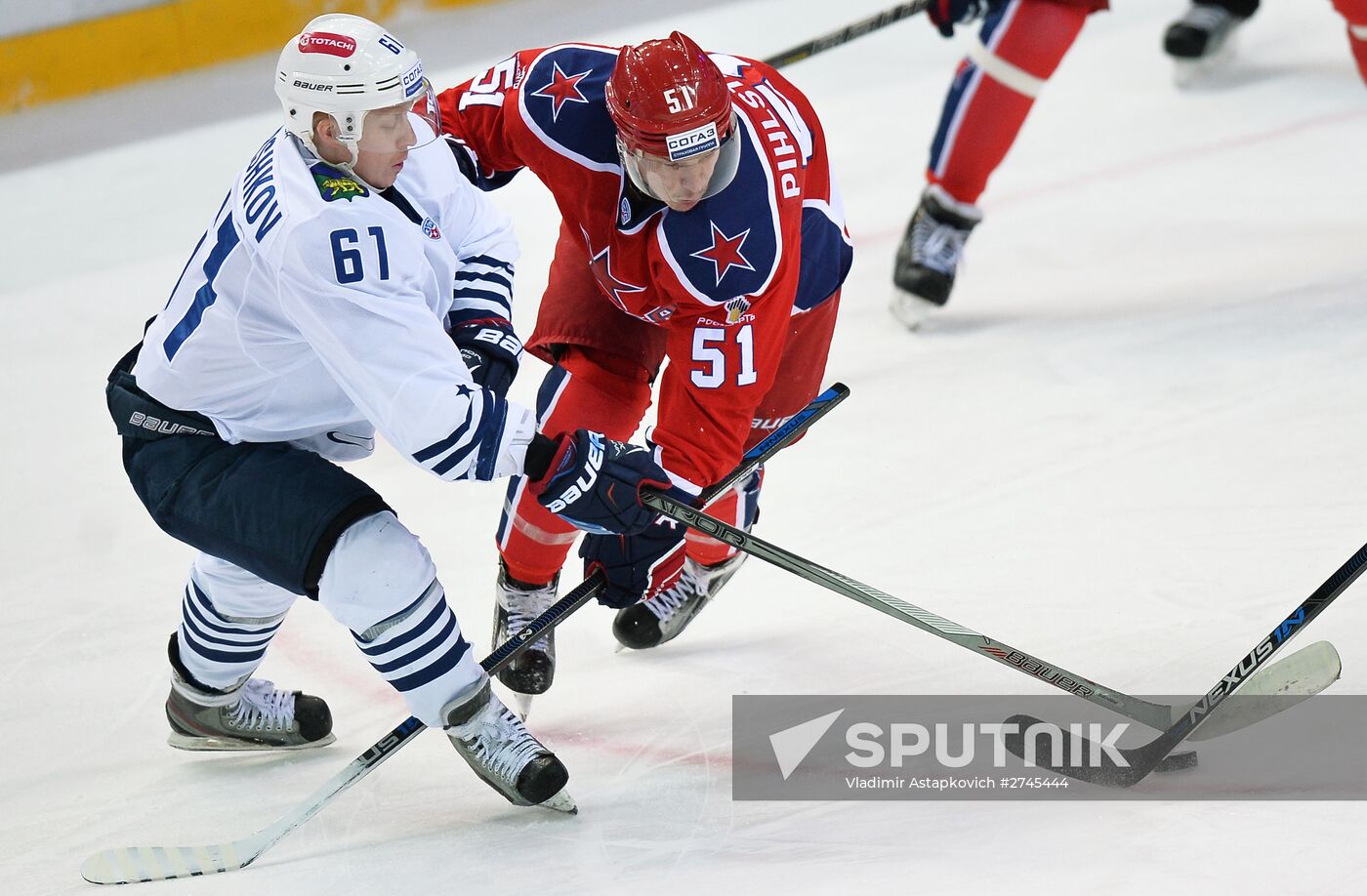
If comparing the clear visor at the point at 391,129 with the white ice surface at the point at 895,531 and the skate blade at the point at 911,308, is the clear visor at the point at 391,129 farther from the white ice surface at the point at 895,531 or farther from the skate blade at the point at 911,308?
the skate blade at the point at 911,308

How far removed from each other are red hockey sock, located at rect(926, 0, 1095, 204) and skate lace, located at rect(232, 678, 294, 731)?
2.26 m

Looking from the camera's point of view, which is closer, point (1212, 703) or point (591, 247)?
point (1212, 703)

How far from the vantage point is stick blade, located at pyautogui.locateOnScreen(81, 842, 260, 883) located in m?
2.12

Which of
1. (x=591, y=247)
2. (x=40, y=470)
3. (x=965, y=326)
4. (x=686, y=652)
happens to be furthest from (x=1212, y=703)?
(x=40, y=470)

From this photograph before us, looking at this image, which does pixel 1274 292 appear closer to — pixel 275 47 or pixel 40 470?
pixel 40 470

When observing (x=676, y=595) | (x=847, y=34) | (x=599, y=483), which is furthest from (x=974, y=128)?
(x=599, y=483)

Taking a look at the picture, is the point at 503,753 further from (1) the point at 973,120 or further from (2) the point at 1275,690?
(1) the point at 973,120

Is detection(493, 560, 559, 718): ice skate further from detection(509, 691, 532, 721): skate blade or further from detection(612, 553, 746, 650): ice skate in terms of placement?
detection(612, 553, 746, 650): ice skate

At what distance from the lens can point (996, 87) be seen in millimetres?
3836

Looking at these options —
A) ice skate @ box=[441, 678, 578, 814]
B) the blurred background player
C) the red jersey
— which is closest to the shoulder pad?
the red jersey

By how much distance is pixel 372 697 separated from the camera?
2.62 m

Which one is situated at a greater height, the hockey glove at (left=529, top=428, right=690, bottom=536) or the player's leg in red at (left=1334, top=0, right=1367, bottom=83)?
the player's leg in red at (left=1334, top=0, right=1367, bottom=83)

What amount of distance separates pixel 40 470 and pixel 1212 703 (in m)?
2.52

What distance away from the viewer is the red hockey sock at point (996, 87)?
3793 millimetres
